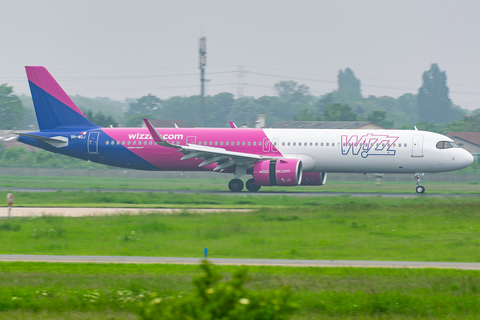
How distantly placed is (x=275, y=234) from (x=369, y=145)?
18.0m

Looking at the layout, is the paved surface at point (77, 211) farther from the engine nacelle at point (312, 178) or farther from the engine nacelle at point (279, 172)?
the engine nacelle at point (312, 178)

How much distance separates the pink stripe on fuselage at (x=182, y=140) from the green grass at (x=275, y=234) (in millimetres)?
12090

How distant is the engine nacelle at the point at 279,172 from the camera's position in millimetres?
36938

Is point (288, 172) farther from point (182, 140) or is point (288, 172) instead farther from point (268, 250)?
point (268, 250)

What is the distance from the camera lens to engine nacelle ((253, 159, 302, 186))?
36.9 meters

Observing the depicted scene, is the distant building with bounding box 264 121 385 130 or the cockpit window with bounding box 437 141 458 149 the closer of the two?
the cockpit window with bounding box 437 141 458 149

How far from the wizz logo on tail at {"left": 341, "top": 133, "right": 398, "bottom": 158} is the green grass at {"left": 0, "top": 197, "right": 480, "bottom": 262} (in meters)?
9.70

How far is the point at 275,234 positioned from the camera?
21859 millimetres

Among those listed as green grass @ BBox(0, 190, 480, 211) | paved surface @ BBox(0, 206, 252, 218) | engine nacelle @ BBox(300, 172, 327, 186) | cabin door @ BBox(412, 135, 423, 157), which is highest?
cabin door @ BBox(412, 135, 423, 157)

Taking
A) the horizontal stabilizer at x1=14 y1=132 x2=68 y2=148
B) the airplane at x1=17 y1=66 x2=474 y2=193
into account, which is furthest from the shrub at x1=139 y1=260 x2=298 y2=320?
the horizontal stabilizer at x1=14 y1=132 x2=68 y2=148

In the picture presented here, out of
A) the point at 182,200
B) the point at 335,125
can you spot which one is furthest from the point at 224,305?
the point at 335,125

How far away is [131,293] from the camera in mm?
12609

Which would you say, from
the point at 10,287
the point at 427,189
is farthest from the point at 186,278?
the point at 427,189

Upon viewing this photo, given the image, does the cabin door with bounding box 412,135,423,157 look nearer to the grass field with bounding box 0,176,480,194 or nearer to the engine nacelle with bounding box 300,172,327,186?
the grass field with bounding box 0,176,480,194
